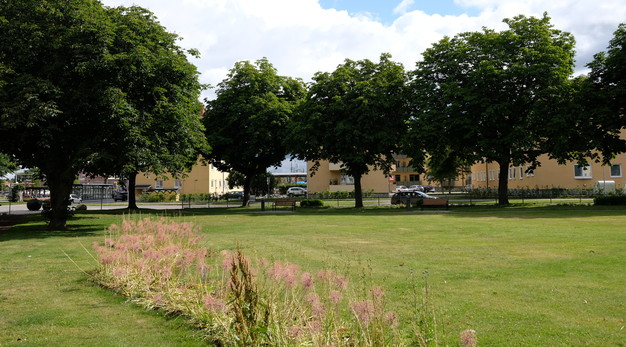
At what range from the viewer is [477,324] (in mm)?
6004

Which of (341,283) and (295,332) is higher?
(341,283)

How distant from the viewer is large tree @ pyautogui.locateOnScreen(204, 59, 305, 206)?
39594mm

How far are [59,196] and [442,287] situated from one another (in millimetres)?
19940

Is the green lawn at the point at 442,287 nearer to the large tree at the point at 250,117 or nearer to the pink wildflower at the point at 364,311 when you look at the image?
the pink wildflower at the point at 364,311

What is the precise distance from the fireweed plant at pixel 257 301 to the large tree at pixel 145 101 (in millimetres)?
10587

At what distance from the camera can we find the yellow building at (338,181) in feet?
239

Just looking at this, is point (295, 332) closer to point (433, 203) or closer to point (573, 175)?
point (433, 203)

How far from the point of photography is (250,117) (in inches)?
1532

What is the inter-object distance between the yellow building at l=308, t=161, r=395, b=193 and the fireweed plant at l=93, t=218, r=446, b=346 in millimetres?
64013

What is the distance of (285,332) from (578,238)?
45.5ft

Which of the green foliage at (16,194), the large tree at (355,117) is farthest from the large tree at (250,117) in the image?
the green foliage at (16,194)

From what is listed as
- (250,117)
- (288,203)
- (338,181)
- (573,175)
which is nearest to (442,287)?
(288,203)

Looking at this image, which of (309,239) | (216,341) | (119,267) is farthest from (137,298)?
(309,239)

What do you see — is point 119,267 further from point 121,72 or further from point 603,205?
point 603,205
